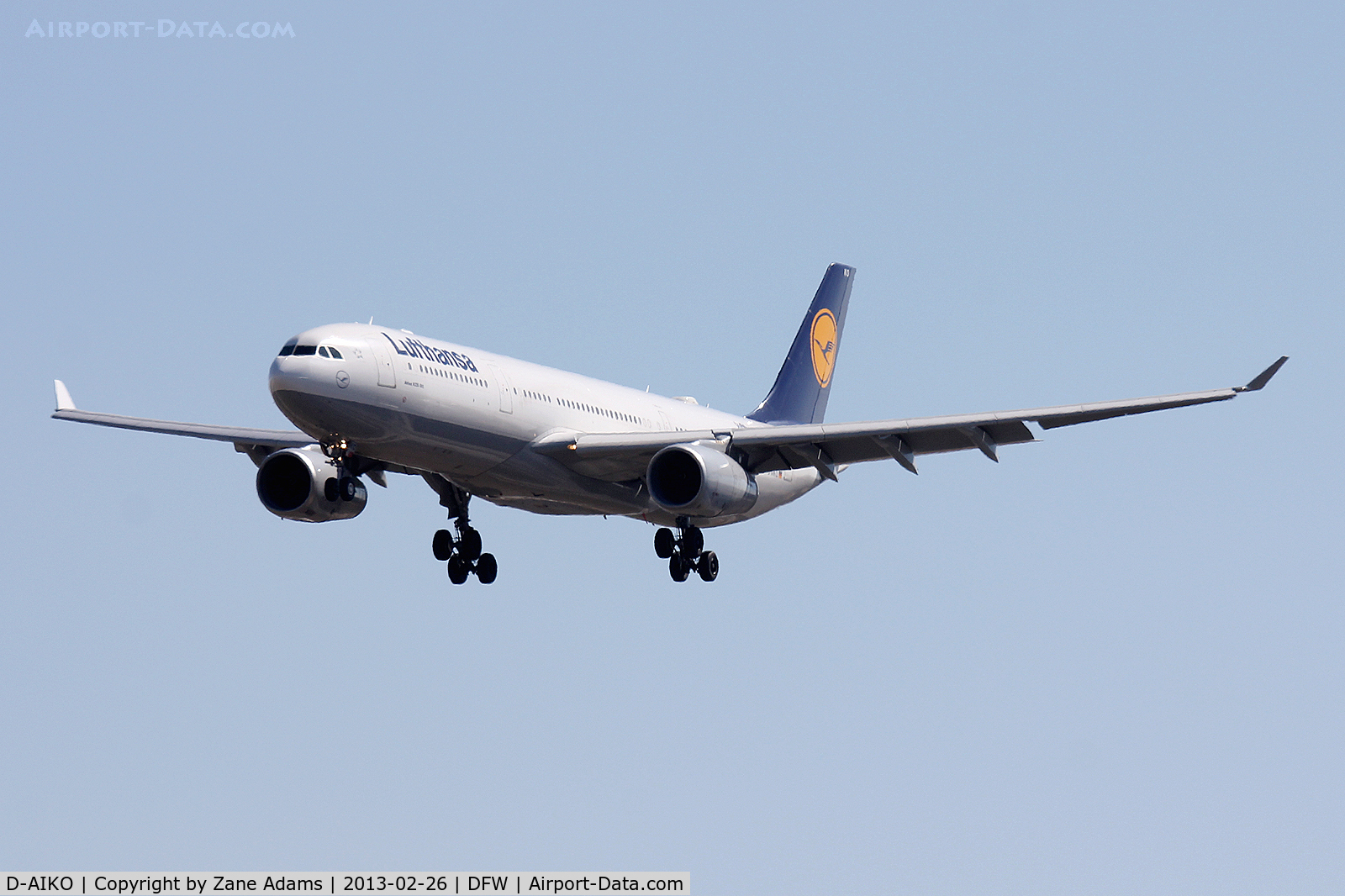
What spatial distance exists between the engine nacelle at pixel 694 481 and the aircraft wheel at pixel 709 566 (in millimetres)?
3074

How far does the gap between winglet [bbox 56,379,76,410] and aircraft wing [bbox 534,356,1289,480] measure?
13.9 m

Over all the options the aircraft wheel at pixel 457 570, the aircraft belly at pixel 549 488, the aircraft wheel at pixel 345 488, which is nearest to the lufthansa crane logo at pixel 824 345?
the aircraft belly at pixel 549 488

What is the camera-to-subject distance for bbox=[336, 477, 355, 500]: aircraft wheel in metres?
35.3

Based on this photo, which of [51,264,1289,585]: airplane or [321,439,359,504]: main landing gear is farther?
[321,439,359,504]: main landing gear

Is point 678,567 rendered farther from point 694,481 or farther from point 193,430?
point 193,430

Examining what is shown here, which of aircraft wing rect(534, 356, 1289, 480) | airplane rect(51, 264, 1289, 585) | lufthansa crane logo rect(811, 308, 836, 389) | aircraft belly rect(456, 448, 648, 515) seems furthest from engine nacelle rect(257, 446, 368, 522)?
lufthansa crane logo rect(811, 308, 836, 389)

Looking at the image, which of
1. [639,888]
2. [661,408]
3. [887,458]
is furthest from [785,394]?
[639,888]

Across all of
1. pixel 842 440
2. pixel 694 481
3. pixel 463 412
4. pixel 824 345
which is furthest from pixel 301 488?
pixel 824 345

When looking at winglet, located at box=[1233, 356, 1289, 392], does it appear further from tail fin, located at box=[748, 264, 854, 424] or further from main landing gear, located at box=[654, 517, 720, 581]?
tail fin, located at box=[748, 264, 854, 424]

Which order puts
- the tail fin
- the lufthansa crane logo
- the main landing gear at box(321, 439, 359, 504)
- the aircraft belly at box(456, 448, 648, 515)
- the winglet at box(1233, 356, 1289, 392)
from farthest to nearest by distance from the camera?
the lufthansa crane logo < the tail fin < the aircraft belly at box(456, 448, 648, 515) < the main landing gear at box(321, 439, 359, 504) < the winglet at box(1233, 356, 1289, 392)

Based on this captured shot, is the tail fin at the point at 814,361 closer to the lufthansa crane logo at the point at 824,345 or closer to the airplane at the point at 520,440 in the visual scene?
the lufthansa crane logo at the point at 824,345

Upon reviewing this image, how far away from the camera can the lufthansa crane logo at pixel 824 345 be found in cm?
5106

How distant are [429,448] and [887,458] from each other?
34.2 feet

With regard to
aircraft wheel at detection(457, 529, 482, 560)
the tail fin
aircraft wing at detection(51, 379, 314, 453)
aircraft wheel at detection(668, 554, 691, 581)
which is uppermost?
the tail fin
